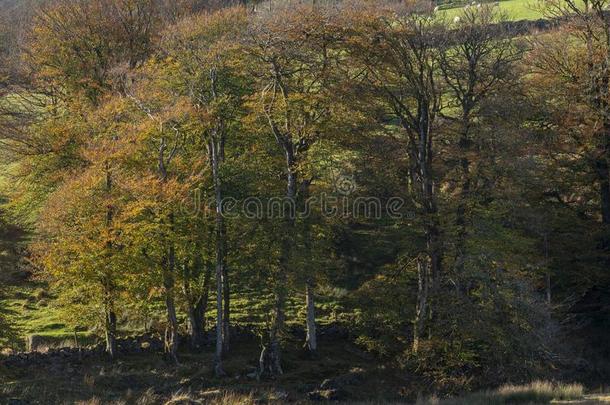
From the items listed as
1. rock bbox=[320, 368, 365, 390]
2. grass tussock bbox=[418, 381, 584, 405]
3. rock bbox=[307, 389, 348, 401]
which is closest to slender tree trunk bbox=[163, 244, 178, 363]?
rock bbox=[307, 389, 348, 401]

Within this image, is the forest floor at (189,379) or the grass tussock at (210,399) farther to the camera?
the forest floor at (189,379)

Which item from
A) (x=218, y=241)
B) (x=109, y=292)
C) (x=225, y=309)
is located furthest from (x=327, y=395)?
(x=109, y=292)

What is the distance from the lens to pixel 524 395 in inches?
670

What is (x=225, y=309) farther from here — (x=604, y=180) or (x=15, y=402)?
(x=604, y=180)

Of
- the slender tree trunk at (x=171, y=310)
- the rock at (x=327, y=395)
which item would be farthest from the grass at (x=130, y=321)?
the rock at (x=327, y=395)

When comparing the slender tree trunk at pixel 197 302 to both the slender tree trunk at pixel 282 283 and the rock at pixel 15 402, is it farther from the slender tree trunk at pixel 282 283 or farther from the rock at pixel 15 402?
the rock at pixel 15 402

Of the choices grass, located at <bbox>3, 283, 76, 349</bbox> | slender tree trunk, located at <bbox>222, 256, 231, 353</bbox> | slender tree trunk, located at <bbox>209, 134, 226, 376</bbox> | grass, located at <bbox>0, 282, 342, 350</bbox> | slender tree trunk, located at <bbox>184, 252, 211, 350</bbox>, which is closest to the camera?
slender tree trunk, located at <bbox>209, 134, 226, 376</bbox>

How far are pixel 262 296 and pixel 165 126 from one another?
33.2 feet

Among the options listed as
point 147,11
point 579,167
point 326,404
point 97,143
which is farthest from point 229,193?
point 147,11

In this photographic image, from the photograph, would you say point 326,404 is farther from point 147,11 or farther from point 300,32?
point 147,11

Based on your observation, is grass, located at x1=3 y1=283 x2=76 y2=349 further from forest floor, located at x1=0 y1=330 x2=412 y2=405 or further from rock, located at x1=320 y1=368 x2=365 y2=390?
rock, located at x1=320 y1=368 x2=365 y2=390

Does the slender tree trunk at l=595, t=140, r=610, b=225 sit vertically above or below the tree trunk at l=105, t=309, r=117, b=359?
above

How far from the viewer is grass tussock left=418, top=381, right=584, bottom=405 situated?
1653cm

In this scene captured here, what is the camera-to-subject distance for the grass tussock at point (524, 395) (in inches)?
651
